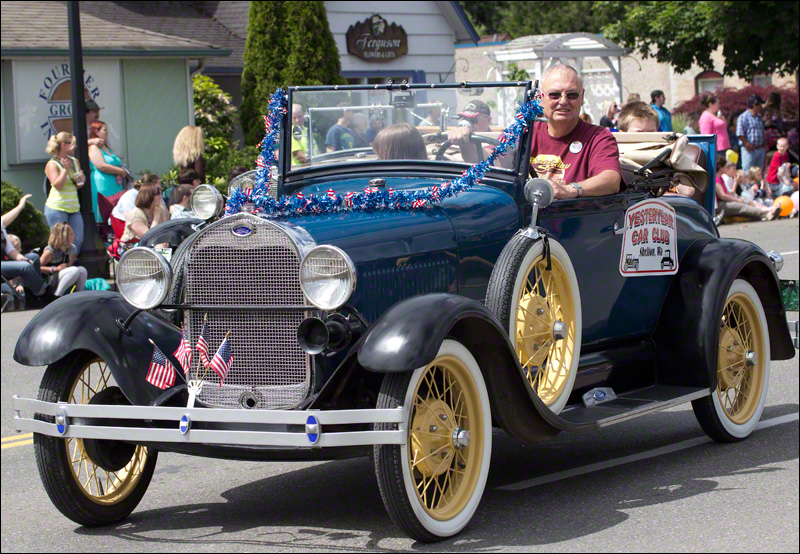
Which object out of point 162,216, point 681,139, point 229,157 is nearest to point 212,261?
point 681,139

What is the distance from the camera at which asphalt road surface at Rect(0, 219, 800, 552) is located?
4.16m

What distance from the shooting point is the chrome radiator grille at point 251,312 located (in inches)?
167

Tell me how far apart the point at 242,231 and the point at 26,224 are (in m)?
8.91

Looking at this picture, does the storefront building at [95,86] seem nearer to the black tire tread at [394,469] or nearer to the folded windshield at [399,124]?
the folded windshield at [399,124]

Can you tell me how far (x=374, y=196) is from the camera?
4.69m

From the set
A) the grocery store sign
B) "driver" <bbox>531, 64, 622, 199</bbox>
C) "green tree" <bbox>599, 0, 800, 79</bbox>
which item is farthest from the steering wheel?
"green tree" <bbox>599, 0, 800, 79</bbox>

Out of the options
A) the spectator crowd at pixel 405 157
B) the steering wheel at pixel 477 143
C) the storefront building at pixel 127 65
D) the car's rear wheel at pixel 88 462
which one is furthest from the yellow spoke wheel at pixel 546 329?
the storefront building at pixel 127 65

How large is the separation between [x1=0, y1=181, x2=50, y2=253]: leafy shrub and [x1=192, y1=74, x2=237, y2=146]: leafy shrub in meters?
5.69

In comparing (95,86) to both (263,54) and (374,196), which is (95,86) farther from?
(374,196)

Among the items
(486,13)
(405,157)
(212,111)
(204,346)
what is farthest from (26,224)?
(486,13)

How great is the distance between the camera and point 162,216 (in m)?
10.4

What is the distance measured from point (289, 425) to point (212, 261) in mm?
810

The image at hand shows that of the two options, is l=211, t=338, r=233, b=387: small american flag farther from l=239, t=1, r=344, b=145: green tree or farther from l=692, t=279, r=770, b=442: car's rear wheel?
l=239, t=1, r=344, b=145: green tree

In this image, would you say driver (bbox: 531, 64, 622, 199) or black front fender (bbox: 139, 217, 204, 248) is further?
black front fender (bbox: 139, 217, 204, 248)
